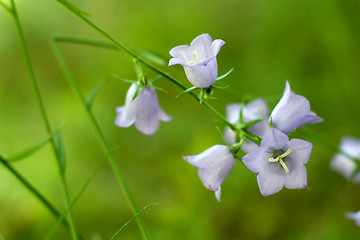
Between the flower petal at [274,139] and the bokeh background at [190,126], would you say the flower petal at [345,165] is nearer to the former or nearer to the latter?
the bokeh background at [190,126]

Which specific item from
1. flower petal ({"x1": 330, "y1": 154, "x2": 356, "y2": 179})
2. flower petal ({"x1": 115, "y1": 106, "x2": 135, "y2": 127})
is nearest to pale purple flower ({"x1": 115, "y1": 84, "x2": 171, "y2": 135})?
flower petal ({"x1": 115, "y1": 106, "x2": 135, "y2": 127})

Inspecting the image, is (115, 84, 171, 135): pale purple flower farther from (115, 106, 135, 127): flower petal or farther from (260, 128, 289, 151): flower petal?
(260, 128, 289, 151): flower petal

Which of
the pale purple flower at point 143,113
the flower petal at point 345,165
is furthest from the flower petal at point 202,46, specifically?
the flower petal at point 345,165

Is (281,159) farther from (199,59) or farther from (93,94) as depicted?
(93,94)

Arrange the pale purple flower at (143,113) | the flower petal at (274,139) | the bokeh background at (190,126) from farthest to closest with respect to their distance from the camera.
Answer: the bokeh background at (190,126), the pale purple flower at (143,113), the flower petal at (274,139)

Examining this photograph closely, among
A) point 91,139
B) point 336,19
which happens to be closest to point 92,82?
point 91,139
